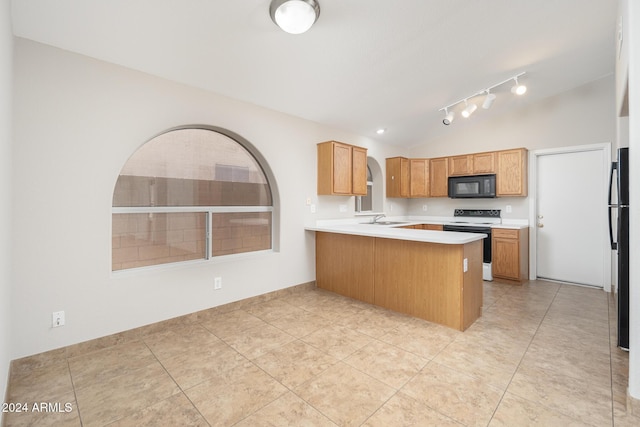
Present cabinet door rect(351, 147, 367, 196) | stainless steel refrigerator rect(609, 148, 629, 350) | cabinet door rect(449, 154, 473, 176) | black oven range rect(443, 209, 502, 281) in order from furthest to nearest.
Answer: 1. cabinet door rect(449, 154, 473, 176)
2. black oven range rect(443, 209, 502, 281)
3. cabinet door rect(351, 147, 367, 196)
4. stainless steel refrigerator rect(609, 148, 629, 350)

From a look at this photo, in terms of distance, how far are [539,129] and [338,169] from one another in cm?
326

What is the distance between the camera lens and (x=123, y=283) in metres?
2.54

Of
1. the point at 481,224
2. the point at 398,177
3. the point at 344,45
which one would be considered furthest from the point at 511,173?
the point at 344,45

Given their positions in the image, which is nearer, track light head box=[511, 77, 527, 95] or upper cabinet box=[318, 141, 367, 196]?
track light head box=[511, 77, 527, 95]

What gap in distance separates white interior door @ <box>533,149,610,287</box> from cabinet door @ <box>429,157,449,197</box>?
4.43 feet

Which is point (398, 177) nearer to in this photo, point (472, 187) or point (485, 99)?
point (472, 187)

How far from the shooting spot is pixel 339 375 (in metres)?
2.05

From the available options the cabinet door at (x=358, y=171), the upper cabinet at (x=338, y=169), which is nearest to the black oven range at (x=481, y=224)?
the cabinet door at (x=358, y=171)

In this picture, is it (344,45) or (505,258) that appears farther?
(505,258)

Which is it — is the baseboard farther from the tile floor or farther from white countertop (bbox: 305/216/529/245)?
white countertop (bbox: 305/216/529/245)

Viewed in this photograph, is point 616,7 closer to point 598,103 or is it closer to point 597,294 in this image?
point 598,103

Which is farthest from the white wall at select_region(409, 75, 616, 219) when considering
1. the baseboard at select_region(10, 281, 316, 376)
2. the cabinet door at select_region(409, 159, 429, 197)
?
the baseboard at select_region(10, 281, 316, 376)

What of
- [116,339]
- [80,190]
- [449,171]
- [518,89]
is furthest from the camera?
[449,171]

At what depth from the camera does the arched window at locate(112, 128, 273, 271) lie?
2.67 m
